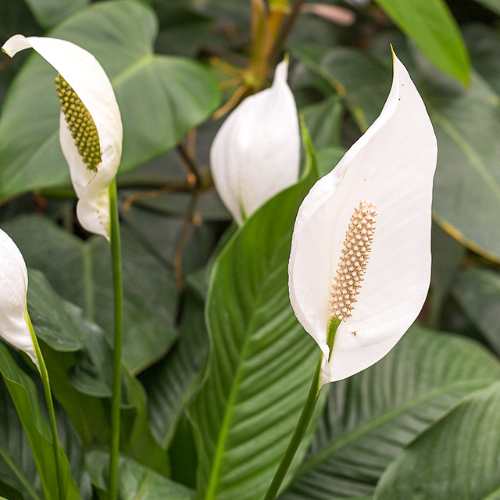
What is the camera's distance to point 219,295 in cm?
54

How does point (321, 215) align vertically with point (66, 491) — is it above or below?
above

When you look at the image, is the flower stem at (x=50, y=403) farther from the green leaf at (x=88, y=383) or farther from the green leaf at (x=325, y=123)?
the green leaf at (x=325, y=123)

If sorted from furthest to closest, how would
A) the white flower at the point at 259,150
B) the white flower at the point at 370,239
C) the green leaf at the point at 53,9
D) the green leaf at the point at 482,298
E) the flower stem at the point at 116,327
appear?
the green leaf at the point at 482,298 → the green leaf at the point at 53,9 → the white flower at the point at 259,150 → the flower stem at the point at 116,327 → the white flower at the point at 370,239

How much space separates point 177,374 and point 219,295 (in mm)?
177

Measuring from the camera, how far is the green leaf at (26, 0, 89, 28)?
2.61 ft

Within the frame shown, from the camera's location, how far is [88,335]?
1.80ft

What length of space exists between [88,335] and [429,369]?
0.98 ft

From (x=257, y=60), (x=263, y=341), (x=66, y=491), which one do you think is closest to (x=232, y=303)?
(x=263, y=341)

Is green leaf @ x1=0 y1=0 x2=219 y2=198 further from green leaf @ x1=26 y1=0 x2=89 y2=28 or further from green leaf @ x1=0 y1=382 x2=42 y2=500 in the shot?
green leaf @ x1=0 y1=382 x2=42 y2=500

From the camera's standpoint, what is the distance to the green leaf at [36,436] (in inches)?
16.5

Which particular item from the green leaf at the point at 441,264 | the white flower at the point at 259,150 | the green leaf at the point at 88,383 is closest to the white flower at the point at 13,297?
the green leaf at the point at 88,383

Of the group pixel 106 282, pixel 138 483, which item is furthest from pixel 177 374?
pixel 138 483

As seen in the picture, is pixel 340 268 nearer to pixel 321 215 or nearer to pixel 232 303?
pixel 321 215

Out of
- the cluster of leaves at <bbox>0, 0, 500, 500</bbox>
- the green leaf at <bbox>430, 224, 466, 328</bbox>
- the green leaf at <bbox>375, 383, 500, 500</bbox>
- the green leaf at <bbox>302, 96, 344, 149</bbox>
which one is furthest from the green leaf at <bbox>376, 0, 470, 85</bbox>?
the green leaf at <bbox>375, 383, 500, 500</bbox>
